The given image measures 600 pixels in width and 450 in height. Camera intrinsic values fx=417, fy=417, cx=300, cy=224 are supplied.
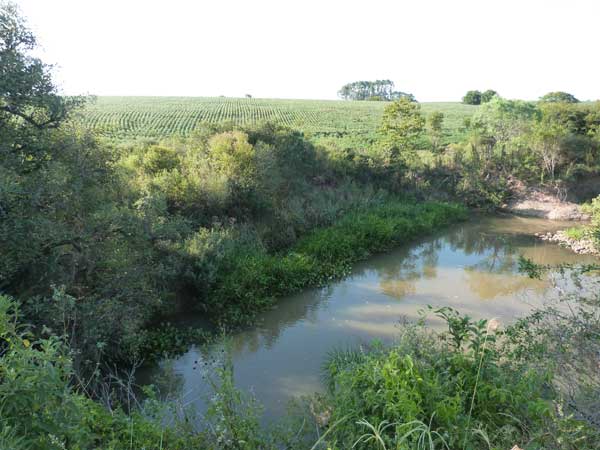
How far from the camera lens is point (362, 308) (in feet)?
42.9

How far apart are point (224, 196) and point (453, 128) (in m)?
45.5

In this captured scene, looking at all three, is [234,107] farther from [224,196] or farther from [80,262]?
[80,262]

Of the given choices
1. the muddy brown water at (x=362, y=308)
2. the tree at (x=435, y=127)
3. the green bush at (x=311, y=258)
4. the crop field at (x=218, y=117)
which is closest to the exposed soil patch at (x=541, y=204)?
the muddy brown water at (x=362, y=308)

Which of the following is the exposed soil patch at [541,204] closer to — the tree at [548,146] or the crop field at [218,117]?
the tree at [548,146]

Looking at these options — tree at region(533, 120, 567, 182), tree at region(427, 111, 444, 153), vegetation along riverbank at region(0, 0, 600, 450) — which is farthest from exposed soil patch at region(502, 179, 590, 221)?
tree at region(427, 111, 444, 153)

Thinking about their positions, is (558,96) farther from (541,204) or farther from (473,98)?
(541,204)

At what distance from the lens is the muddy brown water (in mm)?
8914

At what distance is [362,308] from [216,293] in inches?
178

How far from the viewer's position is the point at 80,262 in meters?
8.86

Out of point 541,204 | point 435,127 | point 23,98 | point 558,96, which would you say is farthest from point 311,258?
point 558,96

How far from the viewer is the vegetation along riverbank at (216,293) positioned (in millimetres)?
4129

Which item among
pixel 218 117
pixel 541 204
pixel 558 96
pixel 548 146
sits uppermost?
pixel 558 96

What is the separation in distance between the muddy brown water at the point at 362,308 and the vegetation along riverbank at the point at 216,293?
54cm

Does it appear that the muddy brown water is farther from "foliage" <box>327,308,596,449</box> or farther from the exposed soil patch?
the exposed soil patch
